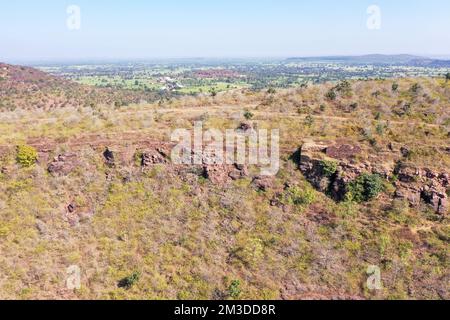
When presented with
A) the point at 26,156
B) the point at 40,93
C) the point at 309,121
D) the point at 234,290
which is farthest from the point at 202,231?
the point at 40,93

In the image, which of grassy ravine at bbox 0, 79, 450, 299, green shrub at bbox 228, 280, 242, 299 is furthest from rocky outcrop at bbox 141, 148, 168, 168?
green shrub at bbox 228, 280, 242, 299

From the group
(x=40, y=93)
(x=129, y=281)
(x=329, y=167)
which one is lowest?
(x=129, y=281)

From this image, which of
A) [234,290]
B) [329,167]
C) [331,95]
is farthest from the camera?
[331,95]

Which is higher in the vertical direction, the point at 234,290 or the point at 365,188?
the point at 365,188

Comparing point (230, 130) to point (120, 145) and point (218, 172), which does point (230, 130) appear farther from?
point (120, 145)

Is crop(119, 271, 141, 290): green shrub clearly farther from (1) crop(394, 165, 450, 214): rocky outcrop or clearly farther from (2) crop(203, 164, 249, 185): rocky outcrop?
(1) crop(394, 165, 450, 214): rocky outcrop

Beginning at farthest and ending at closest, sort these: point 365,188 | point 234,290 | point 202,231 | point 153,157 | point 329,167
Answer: point 153,157
point 329,167
point 365,188
point 202,231
point 234,290

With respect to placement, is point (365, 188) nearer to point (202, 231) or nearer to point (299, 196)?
point (299, 196)
